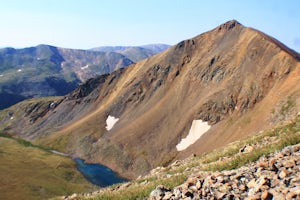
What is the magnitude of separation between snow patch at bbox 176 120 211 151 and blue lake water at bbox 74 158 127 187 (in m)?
20.5

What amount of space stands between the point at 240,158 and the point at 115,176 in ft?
329

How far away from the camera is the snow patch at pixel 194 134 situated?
115188 mm

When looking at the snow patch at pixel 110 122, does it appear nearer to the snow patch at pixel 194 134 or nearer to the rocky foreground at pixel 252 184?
the snow patch at pixel 194 134

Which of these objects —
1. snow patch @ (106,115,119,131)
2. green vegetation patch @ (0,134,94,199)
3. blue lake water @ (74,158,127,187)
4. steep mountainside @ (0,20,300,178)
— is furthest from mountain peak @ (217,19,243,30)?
green vegetation patch @ (0,134,94,199)

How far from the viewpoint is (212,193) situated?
15.2 m

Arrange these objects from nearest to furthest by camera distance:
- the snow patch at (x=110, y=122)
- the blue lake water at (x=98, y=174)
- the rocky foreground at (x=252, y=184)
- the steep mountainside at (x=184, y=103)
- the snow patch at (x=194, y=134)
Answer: the rocky foreground at (x=252, y=184)
the steep mountainside at (x=184, y=103)
the blue lake water at (x=98, y=174)
the snow patch at (x=194, y=134)
the snow patch at (x=110, y=122)

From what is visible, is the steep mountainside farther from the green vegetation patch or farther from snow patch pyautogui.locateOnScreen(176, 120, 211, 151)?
the green vegetation patch

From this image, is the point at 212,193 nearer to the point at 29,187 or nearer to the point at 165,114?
the point at 29,187

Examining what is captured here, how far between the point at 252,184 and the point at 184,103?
118 metres

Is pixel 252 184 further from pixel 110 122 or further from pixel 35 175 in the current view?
pixel 110 122

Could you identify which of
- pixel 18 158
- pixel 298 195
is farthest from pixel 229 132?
pixel 298 195

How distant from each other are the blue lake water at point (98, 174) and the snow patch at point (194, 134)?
67.3 ft

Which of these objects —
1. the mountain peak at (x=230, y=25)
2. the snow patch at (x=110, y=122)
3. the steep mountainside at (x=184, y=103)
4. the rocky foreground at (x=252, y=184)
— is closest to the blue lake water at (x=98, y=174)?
the steep mountainside at (x=184, y=103)

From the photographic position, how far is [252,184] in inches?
574
